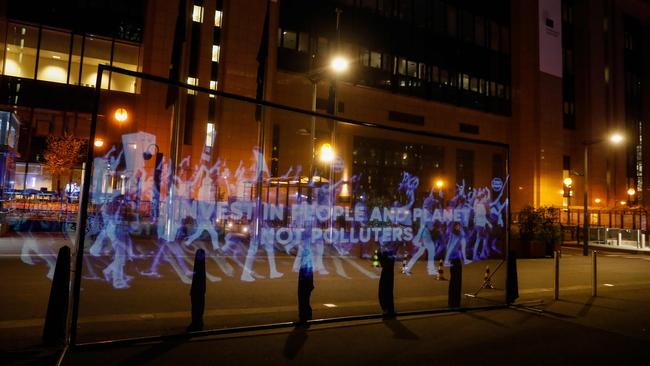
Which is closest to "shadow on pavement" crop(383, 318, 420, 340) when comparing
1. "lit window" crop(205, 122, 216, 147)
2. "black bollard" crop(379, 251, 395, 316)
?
"black bollard" crop(379, 251, 395, 316)

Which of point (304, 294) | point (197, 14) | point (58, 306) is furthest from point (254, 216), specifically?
point (197, 14)

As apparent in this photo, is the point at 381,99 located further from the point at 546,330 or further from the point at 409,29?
the point at 546,330

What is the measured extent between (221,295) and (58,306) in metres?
3.78

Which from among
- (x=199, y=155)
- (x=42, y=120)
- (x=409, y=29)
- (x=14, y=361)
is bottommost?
(x=14, y=361)

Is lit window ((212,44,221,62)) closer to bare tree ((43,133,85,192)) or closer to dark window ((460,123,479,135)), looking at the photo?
bare tree ((43,133,85,192))

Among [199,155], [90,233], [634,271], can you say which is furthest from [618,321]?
[199,155]

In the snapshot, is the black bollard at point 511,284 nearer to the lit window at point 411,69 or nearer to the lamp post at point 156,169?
the lamp post at point 156,169

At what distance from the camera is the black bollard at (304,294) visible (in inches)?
288

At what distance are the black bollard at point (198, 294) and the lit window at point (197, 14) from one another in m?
27.3

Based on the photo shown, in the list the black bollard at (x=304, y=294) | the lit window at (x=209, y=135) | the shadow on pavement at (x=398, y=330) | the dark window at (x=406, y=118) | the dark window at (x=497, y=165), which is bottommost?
the shadow on pavement at (x=398, y=330)

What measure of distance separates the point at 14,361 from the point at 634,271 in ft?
65.9

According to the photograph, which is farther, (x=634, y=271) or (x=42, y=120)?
(x=42, y=120)

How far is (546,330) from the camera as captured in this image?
301 inches

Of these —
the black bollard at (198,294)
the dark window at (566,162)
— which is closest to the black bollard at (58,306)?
the black bollard at (198,294)
